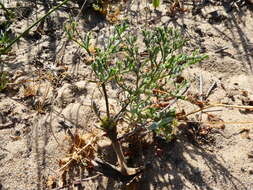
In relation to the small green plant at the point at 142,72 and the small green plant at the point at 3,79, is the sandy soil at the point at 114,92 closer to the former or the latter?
the small green plant at the point at 3,79

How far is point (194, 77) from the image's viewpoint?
306 centimetres

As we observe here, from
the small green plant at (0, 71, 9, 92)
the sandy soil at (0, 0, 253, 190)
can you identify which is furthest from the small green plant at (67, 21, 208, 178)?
the small green plant at (0, 71, 9, 92)

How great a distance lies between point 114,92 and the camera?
2938 millimetres

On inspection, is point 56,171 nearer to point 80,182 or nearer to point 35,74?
point 80,182

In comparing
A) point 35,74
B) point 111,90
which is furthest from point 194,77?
point 35,74

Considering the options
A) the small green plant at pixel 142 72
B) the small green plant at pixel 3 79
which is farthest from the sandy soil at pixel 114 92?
the small green plant at pixel 142 72

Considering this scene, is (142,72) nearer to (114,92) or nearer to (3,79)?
(114,92)

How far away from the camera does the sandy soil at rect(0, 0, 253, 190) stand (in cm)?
238

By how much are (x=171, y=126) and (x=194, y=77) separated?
74 cm

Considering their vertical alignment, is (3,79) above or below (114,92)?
above

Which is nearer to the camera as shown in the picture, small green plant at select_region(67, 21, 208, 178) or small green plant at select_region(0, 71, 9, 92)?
small green plant at select_region(67, 21, 208, 178)

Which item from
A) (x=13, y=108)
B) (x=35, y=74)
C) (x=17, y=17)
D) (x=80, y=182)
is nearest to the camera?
(x=80, y=182)

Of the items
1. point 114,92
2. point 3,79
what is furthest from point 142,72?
point 3,79

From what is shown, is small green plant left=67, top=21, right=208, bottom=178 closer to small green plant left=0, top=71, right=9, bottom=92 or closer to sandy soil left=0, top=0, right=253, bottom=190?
sandy soil left=0, top=0, right=253, bottom=190
